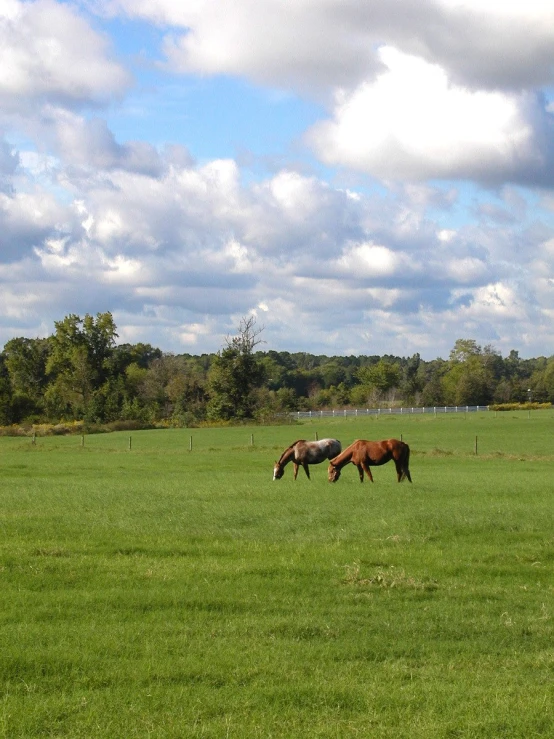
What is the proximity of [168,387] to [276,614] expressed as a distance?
11521 centimetres

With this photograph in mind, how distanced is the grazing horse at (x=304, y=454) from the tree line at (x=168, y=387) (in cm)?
6405

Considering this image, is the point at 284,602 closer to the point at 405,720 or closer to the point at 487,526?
the point at 405,720

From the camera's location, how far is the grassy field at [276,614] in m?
7.31

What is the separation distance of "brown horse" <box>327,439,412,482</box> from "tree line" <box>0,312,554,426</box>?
68823 mm

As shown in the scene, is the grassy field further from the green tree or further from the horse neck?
the green tree

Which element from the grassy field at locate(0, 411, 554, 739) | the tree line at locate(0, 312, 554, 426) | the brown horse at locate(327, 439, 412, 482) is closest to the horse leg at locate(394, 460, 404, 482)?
the brown horse at locate(327, 439, 412, 482)

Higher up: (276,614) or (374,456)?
(374,456)

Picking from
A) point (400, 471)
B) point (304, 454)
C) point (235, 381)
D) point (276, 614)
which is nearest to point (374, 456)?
point (400, 471)

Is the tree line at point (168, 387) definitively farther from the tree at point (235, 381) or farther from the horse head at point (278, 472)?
the horse head at point (278, 472)

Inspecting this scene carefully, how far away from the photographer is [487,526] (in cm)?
1858

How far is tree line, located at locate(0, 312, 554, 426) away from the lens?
100m

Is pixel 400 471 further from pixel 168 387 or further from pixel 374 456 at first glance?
pixel 168 387

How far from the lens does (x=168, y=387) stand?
410ft

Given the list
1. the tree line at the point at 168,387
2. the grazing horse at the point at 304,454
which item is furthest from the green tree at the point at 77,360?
the grazing horse at the point at 304,454
